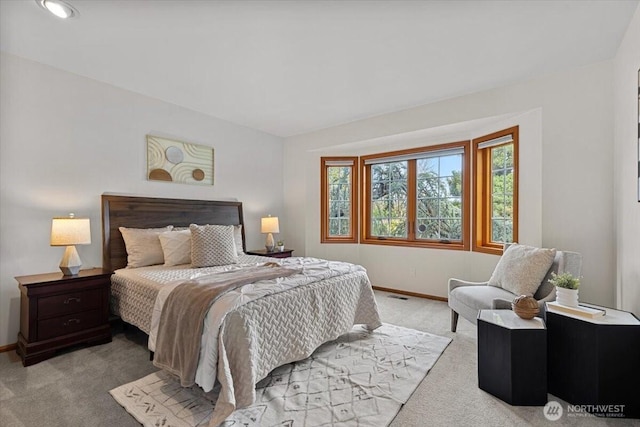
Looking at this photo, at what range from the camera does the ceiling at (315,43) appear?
2.00 meters

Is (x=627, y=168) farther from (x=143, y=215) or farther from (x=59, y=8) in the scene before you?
(x=143, y=215)

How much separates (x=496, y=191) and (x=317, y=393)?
3.17m

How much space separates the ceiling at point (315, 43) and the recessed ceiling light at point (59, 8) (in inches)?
1.9

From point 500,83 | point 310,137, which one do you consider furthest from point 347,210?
point 500,83

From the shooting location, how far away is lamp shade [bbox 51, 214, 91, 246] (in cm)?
250

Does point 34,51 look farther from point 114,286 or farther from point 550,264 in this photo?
point 550,264

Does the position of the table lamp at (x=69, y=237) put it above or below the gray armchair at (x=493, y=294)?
above

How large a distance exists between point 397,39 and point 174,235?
2.82 meters

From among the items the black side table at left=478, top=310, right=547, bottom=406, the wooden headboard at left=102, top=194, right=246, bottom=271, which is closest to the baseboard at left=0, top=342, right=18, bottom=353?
the wooden headboard at left=102, top=194, right=246, bottom=271

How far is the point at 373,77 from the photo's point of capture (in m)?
2.97

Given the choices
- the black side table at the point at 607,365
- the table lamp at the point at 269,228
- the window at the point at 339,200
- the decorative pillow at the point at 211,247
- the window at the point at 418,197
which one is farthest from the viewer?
the window at the point at 339,200

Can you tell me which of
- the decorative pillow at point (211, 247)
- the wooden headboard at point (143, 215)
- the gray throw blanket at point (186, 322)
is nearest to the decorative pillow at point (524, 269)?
the gray throw blanket at point (186, 322)

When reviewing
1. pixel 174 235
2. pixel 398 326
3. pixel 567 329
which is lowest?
pixel 398 326

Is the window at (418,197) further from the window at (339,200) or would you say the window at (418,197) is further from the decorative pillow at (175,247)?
the decorative pillow at (175,247)
